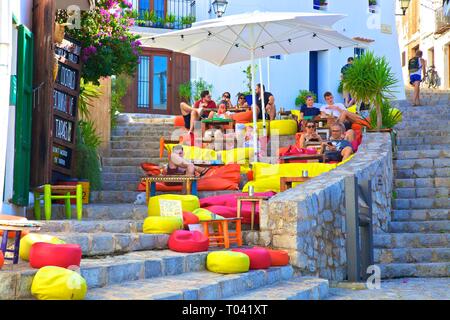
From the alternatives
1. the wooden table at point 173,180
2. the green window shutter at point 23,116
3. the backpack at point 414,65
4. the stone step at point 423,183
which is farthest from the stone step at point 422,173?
the backpack at point 414,65

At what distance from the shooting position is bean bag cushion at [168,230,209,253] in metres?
8.88

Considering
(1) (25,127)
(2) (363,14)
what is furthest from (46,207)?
(2) (363,14)

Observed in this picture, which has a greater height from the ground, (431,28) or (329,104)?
(431,28)

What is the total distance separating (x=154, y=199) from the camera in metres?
10.2

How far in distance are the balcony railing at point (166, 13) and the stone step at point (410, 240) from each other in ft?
56.3

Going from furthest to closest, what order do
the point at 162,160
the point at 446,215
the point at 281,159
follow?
the point at 162,160 < the point at 281,159 < the point at 446,215

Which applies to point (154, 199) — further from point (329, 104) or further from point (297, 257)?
point (329, 104)

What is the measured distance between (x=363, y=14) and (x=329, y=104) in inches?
555

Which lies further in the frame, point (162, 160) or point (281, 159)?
point (162, 160)

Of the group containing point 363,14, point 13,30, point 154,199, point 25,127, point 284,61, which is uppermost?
point 363,14

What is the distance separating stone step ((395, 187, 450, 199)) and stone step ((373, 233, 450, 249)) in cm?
175

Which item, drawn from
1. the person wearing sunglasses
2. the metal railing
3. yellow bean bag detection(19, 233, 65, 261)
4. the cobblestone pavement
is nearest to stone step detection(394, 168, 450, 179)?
the person wearing sunglasses

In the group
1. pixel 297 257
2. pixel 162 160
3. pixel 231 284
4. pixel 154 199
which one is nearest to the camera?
pixel 231 284

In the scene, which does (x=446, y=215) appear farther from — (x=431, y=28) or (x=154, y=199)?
(x=431, y=28)
